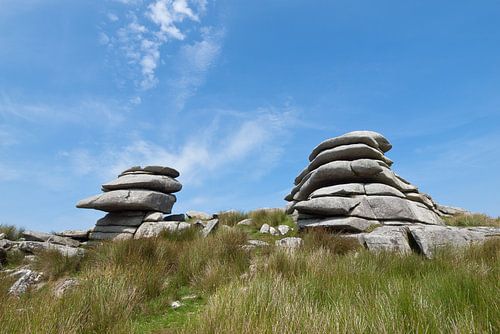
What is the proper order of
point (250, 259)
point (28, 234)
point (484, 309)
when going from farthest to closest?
point (28, 234) < point (250, 259) < point (484, 309)

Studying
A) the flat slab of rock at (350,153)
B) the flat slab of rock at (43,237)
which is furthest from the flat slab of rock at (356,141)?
the flat slab of rock at (43,237)

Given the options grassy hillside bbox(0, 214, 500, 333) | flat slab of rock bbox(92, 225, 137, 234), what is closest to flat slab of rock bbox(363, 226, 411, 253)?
grassy hillside bbox(0, 214, 500, 333)

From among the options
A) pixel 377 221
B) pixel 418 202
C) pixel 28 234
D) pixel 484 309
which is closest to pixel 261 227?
pixel 377 221

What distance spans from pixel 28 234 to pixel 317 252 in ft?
42.0

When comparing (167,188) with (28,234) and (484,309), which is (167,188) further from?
(484,309)

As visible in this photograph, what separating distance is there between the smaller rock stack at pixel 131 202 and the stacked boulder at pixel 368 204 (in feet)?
21.8

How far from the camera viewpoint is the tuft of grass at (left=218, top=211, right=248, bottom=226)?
16641mm

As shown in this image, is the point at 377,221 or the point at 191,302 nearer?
the point at 191,302

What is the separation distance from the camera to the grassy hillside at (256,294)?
3236mm

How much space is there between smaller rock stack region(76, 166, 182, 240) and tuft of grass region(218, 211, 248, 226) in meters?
2.86

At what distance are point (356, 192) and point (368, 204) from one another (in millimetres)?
842

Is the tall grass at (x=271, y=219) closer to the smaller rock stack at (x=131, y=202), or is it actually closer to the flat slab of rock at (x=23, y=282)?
the smaller rock stack at (x=131, y=202)

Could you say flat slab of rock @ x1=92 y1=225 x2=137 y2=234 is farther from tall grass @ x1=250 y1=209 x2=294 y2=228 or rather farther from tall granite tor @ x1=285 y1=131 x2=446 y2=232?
tall granite tor @ x1=285 y1=131 x2=446 y2=232

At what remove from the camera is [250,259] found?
8.21m
